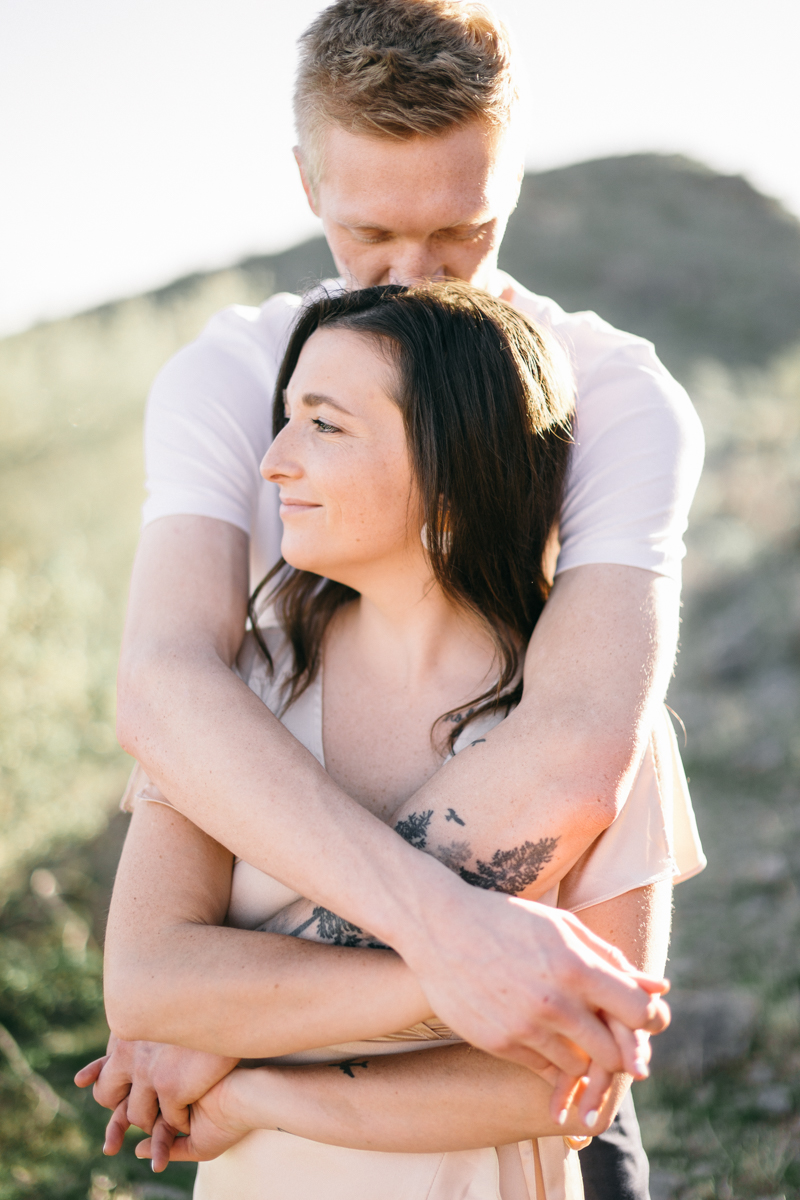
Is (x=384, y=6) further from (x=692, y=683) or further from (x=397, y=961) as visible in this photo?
(x=692, y=683)

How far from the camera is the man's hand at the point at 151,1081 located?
63.6 inches

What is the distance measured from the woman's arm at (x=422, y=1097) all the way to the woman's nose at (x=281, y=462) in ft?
3.11

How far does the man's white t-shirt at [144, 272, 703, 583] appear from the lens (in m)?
1.75

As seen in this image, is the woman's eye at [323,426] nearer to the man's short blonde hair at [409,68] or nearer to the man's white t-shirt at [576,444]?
the man's white t-shirt at [576,444]

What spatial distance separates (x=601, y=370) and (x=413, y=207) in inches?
20.3

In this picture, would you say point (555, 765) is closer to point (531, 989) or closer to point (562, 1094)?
point (531, 989)

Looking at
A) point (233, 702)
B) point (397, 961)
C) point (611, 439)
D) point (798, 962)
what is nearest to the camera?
point (397, 961)

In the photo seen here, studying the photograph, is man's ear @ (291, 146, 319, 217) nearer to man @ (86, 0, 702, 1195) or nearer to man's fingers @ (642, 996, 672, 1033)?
man @ (86, 0, 702, 1195)

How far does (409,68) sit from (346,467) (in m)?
0.83

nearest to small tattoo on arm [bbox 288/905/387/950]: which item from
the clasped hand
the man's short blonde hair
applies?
the clasped hand

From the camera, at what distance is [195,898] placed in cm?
165

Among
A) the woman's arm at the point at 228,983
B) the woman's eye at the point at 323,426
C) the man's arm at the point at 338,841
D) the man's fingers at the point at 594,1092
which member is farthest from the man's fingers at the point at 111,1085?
the woman's eye at the point at 323,426

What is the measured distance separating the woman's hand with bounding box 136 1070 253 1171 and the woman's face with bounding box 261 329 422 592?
0.93 m

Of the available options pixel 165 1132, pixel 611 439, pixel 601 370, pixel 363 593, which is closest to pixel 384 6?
pixel 601 370
